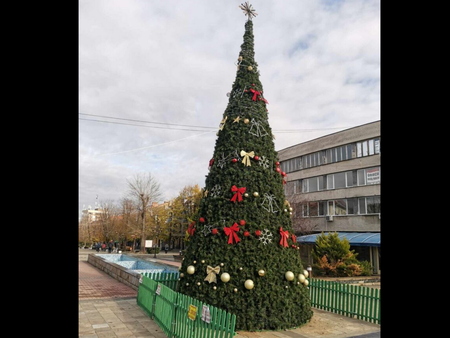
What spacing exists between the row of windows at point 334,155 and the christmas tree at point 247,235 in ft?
73.4

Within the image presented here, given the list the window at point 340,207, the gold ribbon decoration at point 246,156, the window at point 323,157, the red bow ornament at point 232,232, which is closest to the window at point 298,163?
the window at point 323,157

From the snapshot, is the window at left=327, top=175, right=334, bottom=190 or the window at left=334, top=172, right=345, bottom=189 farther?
the window at left=327, top=175, right=334, bottom=190

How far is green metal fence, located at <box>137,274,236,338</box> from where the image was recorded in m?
5.51

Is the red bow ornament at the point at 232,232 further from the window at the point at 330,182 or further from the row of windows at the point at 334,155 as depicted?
the window at the point at 330,182

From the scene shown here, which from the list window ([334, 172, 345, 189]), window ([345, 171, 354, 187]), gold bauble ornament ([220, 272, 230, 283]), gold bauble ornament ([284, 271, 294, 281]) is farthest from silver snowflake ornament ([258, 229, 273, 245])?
window ([334, 172, 345, 189])

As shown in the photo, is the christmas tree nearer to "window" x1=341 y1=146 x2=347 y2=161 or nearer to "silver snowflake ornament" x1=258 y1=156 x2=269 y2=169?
"silver snowflake ornament" x1=258 y1=156 x2=269 y2=169

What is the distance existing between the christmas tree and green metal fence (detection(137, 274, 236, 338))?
1.97 ft

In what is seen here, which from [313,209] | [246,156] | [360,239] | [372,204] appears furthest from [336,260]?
[313,209]

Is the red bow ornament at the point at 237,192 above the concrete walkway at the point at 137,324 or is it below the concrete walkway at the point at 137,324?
above

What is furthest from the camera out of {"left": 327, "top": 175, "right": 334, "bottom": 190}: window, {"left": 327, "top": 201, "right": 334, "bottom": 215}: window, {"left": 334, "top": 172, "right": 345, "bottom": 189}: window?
{"left": 327, "top": 175, "right": 334, "bottom": 190}: window

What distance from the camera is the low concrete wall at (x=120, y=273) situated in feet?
44.4

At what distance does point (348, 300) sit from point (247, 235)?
4259mm

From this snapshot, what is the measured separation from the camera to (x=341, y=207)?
100 feet
